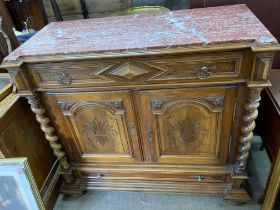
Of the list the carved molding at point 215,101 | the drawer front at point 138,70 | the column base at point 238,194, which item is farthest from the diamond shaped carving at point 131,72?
the column base at point 238,194

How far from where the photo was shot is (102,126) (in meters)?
1.22

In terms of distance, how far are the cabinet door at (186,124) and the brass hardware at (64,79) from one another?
0.99 ft

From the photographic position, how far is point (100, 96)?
110 centimetres

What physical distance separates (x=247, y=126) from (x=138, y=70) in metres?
0.53

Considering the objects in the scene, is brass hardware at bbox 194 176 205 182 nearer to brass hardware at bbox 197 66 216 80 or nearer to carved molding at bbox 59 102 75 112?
brass hardware at bbox 197 66 216 80

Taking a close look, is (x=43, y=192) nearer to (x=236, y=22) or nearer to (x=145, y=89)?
(x=145, y=89)

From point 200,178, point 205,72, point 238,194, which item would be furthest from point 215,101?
point 238,194

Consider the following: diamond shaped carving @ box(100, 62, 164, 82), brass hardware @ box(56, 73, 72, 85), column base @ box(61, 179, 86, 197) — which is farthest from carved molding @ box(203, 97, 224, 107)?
column base @ box(61, 179, 86, 197)

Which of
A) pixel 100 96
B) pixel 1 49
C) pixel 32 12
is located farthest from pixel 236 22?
pixel 32 12

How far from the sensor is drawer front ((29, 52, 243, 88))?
3.05 feet

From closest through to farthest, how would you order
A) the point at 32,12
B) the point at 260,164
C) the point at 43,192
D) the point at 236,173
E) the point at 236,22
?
the point at 236,22
the point at 236,173
the point at 43,192
the point at 260,164
the point at 32,12

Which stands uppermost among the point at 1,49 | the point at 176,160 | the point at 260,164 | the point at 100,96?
the point at 1,49

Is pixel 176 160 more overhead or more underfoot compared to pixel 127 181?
more overhead

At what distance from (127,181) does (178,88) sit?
0.70 meters
